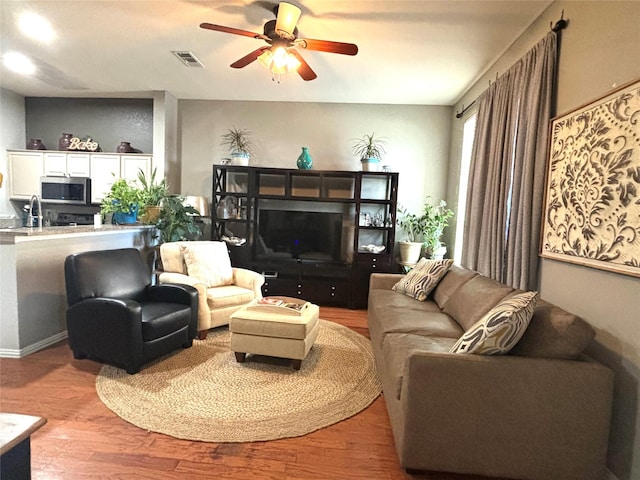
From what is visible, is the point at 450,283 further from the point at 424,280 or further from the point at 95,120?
the point at 95,120

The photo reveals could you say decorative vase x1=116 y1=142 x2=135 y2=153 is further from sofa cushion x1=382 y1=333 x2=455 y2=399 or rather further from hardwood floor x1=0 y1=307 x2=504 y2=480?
sofa cushion x1=382 y1=333 x2=455 y2=399

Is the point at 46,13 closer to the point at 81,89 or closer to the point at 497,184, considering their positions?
the point at 81,89

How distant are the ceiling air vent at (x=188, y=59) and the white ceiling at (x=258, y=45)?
0.25 ft

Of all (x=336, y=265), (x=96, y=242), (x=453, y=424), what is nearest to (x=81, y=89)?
(x=96, y=242)

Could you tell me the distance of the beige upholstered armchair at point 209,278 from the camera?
3.15m

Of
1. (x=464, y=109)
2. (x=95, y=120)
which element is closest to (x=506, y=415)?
(x=464, y=109)

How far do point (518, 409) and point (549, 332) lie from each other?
0.40m

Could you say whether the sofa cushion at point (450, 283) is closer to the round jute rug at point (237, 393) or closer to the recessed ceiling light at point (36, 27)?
the round jute rug at point (237, 393)

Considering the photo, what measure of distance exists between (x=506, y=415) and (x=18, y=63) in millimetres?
5923

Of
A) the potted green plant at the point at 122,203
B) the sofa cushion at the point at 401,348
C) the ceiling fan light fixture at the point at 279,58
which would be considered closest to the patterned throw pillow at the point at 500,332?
the sofa cushion at the point at 401,348

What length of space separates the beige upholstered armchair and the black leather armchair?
0.19 metres

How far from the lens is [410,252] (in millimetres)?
4492

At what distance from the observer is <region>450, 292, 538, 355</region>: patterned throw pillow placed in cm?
159

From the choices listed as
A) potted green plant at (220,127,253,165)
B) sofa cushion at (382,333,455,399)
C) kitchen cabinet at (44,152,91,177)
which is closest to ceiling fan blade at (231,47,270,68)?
potted green plant at (220,127,253,165)
